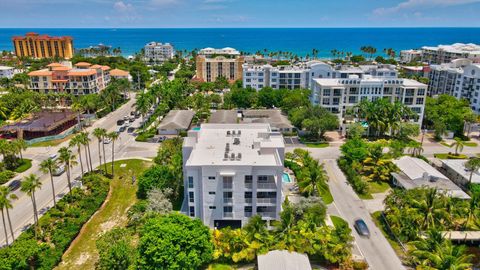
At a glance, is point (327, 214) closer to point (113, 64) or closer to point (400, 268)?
point (400, 268)

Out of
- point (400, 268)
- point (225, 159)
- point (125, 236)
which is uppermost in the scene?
point (225, 159)

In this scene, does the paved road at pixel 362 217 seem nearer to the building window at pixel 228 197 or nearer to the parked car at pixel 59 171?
the building window at pixel 228 197

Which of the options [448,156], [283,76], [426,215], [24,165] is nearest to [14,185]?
[24,165]

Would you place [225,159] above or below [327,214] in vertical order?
above

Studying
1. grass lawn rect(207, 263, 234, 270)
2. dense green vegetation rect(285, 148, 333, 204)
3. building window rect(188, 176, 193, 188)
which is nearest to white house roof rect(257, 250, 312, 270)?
grass lawn rect(207, 263, 234, 270)

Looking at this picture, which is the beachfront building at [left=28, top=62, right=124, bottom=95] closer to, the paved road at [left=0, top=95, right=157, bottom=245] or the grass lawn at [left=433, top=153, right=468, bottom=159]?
the paved road at [left=0, top=95, right=157, bottom=245]

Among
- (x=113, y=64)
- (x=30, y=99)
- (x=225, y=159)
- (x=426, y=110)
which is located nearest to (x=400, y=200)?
(x=225, y=159)
